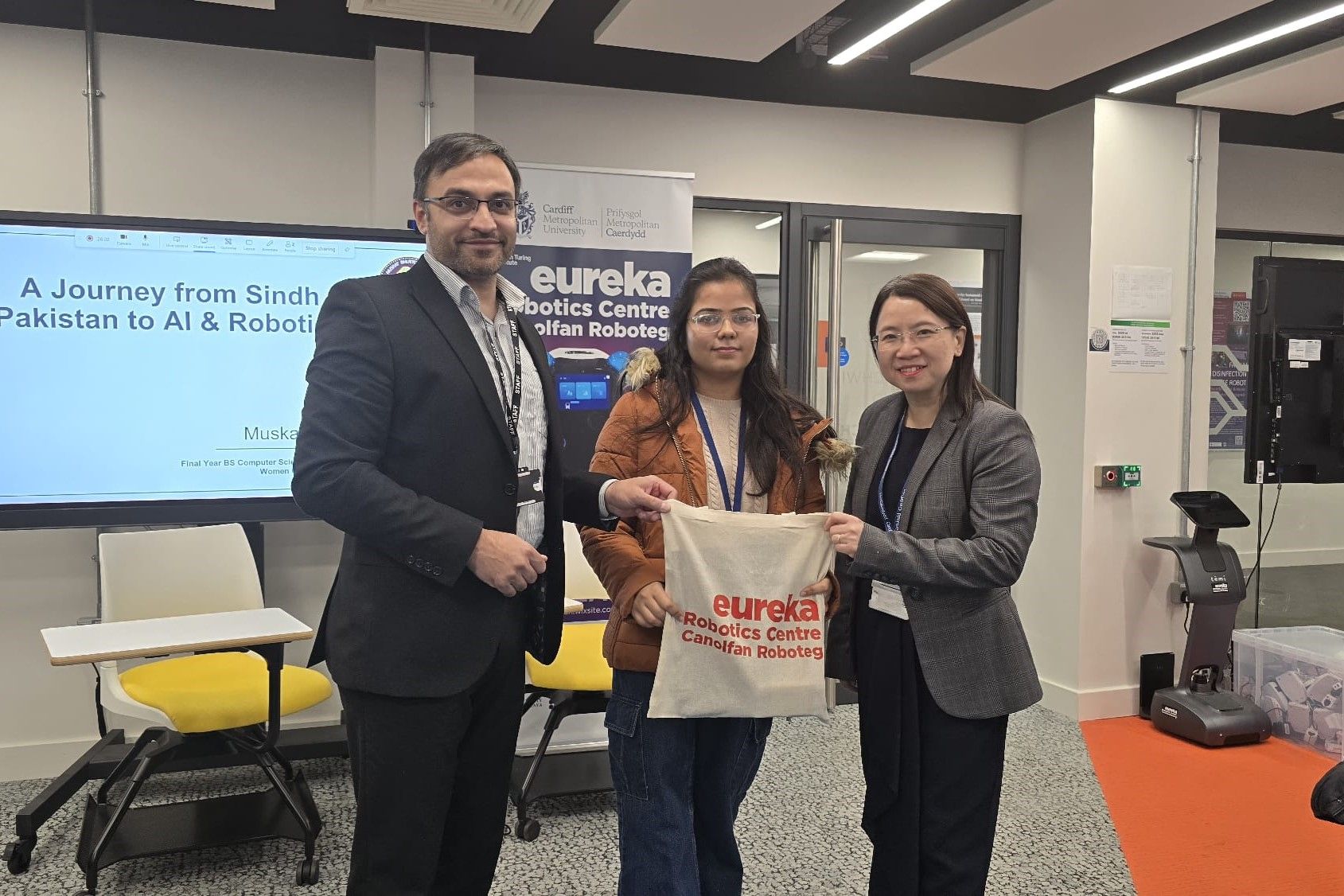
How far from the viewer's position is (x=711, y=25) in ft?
11.6

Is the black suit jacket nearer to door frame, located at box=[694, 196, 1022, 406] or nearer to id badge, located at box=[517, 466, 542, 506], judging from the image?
id badge, located at box=[517, 466, 542, 506]

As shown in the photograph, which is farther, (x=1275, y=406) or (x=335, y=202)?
(x=1275, y=406)

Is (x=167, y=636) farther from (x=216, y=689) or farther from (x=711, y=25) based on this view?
(x=711, y=25)

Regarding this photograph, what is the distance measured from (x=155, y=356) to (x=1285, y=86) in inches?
175

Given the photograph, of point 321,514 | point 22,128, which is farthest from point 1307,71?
point 22,128

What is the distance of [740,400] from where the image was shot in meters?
1.97

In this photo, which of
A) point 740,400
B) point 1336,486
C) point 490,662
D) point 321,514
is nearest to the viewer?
point 321,514

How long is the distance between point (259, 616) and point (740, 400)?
1769 millimetres

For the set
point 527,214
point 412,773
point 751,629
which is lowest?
point 412,773

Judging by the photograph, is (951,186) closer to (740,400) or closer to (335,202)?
(335,202)

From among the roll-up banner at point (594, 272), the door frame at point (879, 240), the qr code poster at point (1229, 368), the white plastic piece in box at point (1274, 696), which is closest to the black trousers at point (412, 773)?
the roll-up banner at point (594, 272)

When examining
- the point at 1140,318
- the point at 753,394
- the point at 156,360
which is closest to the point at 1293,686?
the point at 1140,318

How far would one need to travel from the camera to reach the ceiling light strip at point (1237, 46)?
131 inches

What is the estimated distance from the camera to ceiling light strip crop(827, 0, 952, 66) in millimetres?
3234
